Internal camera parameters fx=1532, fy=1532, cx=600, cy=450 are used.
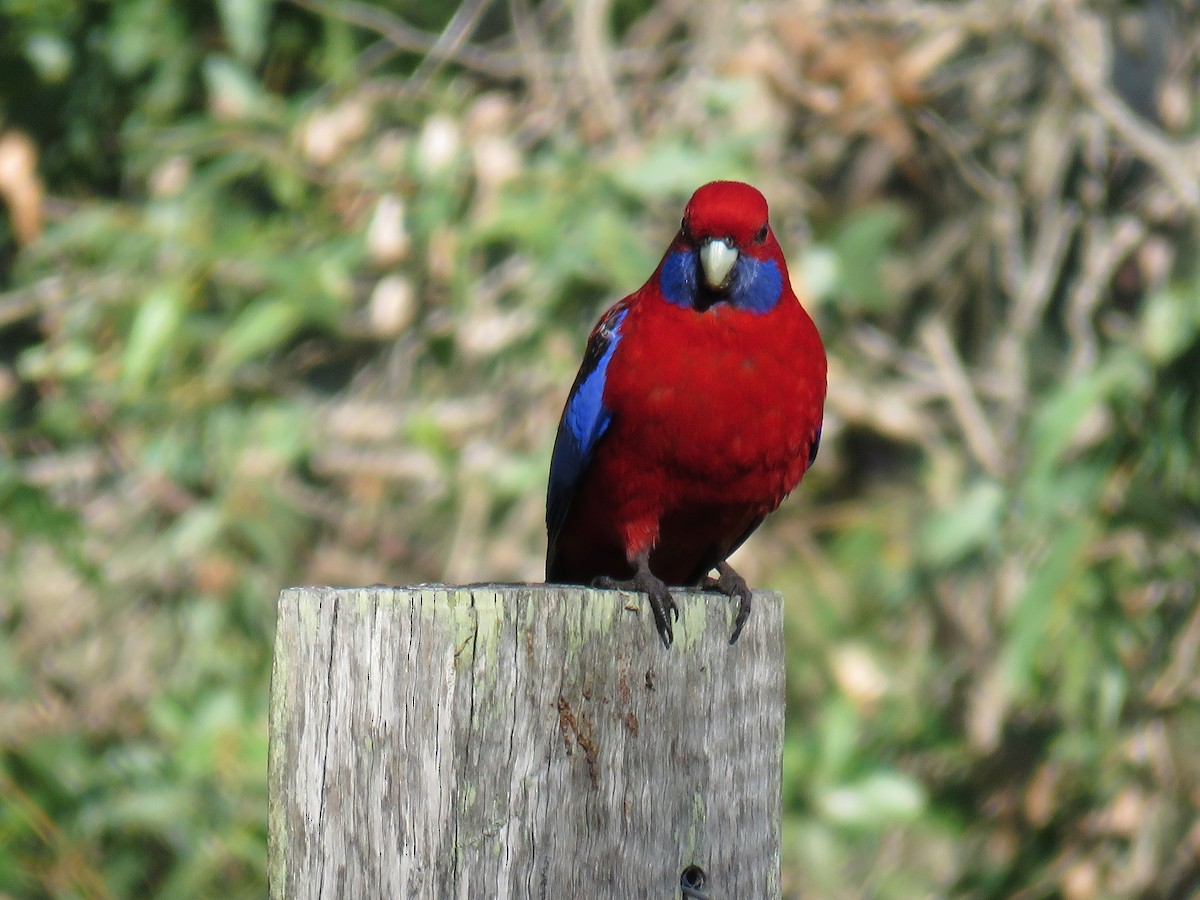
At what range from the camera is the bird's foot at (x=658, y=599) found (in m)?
1.93

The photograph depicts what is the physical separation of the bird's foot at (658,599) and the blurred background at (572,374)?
1303 millimetres

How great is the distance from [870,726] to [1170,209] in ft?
5.76

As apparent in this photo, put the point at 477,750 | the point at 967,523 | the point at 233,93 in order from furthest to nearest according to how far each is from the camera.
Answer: the point at 233,93 < the point at 967,523 < the point at 477,750

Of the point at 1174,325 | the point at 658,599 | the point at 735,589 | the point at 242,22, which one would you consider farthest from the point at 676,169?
the point at 658,599

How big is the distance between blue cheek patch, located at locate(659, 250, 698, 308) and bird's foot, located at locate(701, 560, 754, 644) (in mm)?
532

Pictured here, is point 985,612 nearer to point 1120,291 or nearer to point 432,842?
point 1120,291

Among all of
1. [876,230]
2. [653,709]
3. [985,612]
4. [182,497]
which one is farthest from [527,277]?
[653,709]

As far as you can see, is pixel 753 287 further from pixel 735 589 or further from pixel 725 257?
pixel 735 589

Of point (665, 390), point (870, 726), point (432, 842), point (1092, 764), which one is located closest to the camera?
point (432, 842)

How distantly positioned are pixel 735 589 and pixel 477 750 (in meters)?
0.96

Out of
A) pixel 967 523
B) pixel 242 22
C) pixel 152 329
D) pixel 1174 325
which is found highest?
pixel 242 22

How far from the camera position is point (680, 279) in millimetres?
2996

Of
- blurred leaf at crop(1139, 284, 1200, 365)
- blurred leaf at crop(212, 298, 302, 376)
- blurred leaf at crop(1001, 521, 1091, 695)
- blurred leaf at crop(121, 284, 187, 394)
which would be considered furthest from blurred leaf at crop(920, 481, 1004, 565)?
blurred leaf at crop(121, 284, 187, 394)

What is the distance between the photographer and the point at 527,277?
13.8 ft
